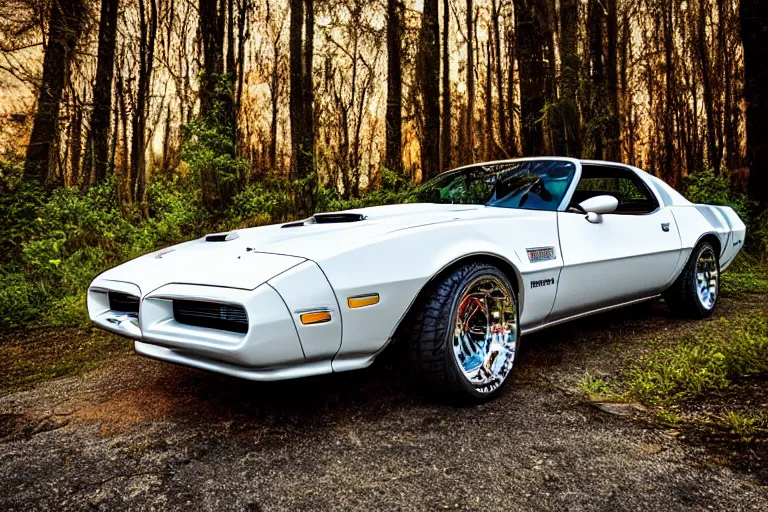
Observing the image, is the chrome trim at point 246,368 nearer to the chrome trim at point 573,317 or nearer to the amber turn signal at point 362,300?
the amber turn signal at point 362,300

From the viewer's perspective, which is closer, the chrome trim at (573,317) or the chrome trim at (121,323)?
the chrome trim at (121,323)

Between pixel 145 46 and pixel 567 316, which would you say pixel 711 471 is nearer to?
pixel 567 316

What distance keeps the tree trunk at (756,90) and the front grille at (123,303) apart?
8.23 m

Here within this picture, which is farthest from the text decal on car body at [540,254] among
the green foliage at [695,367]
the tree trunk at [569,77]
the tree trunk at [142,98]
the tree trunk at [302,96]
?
the tree trunk at [569,77]

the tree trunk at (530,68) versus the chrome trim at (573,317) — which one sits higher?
the tree trunk at (530,68)

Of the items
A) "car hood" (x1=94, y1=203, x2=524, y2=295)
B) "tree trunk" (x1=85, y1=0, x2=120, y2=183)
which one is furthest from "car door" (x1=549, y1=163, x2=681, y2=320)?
"tree trunk" (x1=85, y1=0, x2=120, y2=183)

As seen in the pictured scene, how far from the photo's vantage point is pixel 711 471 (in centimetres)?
168

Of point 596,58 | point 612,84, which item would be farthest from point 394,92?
point 612,84


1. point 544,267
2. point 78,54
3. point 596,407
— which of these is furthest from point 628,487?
point 78,54

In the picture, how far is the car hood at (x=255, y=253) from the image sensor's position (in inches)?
75.5

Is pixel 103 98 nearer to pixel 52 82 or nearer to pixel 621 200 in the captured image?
pixel 52 82

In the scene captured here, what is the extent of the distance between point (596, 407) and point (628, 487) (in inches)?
26.7

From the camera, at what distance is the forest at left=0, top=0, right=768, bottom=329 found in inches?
230

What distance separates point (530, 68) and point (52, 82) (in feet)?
21.4
